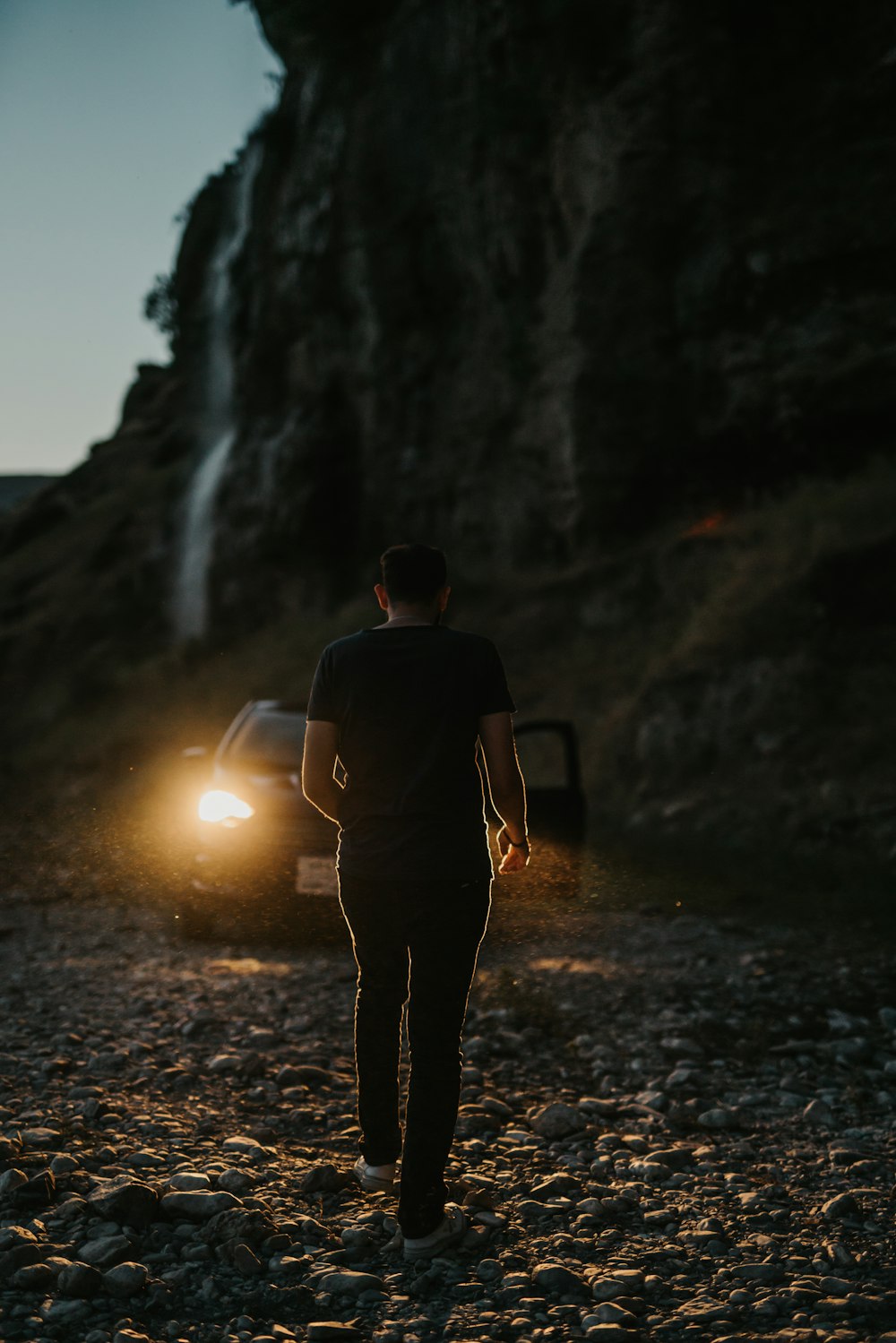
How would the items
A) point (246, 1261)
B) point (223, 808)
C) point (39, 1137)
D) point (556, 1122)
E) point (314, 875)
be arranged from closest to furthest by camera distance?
point (246, 1261) < point (39, 1137) < point (556, 1122) < point (314, 875) < point (223, 808)

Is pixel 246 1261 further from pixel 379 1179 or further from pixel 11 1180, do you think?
pixel 11 1180

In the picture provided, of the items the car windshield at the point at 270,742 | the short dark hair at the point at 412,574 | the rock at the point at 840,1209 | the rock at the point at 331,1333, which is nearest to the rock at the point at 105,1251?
the rock at the point at 331,1333

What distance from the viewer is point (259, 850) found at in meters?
7.31

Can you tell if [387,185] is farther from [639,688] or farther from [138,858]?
[138,858]

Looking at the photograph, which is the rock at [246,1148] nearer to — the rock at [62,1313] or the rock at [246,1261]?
the rock at [246,1261]

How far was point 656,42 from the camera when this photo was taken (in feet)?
62.5

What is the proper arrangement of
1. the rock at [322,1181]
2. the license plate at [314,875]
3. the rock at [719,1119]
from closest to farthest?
the rock at [322,1181]
the rock at [719,1119]
the license plate at [314,875]

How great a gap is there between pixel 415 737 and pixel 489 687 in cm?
25

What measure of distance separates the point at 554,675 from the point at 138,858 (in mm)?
9627

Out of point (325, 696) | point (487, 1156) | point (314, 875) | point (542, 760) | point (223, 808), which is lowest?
point (487, 1156)

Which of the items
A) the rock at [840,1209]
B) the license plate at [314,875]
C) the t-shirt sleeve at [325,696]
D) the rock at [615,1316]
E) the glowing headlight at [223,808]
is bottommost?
the rock at [615,1316]

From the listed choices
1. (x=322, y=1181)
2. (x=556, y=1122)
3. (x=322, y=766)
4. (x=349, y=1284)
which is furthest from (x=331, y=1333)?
(x=556, y=1122)

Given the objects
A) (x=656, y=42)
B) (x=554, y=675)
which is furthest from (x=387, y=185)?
(x=554, y=675)

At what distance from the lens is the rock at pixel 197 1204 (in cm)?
326
